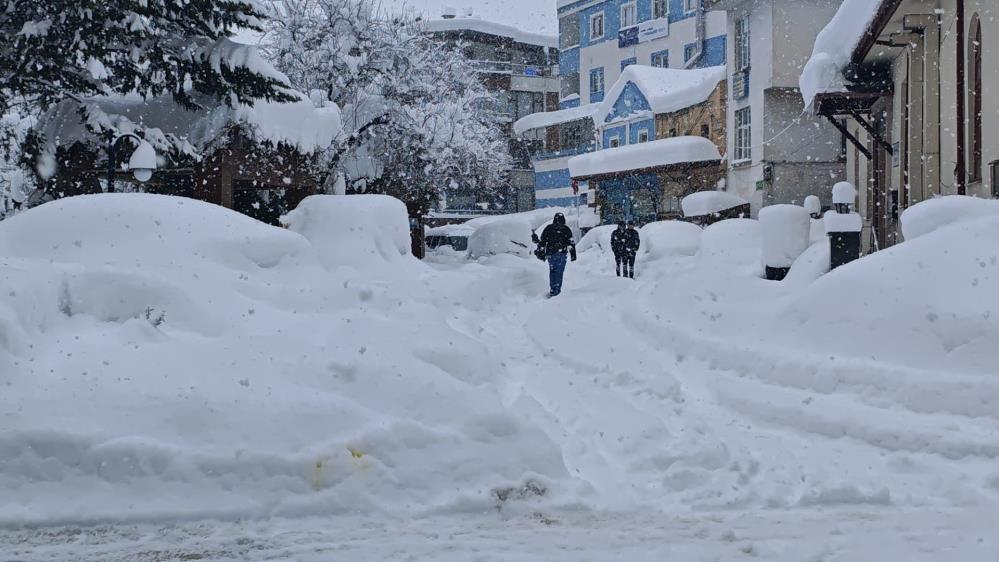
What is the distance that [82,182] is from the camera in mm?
16531

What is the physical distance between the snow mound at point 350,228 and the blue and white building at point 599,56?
2689 centimetres

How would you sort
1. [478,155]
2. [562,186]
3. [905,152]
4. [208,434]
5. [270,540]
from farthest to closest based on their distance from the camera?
1. [562,186]
2. [478,155]
3. [905,152]
4. [208,434]
5. [270,540]

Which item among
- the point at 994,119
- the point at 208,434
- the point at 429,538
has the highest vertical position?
the point at 994,119

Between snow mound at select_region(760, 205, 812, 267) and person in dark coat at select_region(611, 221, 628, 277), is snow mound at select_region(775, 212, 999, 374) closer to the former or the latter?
snow mound at select_region(760, 205, 812, 267)

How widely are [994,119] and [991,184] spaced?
2.69ft

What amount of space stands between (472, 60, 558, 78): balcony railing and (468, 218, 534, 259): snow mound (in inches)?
1086

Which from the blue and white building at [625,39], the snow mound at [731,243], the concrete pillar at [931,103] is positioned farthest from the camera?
the blue and white building at [625,39]

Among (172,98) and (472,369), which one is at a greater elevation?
(172,98)

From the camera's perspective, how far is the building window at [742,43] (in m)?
31.4

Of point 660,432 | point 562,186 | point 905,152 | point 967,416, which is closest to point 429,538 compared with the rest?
point 660,432

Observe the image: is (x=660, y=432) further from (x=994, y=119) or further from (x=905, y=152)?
(x=905, y=152)

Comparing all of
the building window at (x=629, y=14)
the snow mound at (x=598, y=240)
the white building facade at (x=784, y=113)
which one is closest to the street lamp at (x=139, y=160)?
the snow mound at (x=598, y=240)

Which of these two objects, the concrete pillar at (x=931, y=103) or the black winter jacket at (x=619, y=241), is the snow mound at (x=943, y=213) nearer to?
the concrete pillar at (x=931, y=103)

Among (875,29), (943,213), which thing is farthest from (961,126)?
(943,213)
